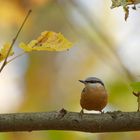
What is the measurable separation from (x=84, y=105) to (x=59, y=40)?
0.70ft

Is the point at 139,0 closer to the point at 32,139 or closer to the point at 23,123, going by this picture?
the point at 23,123

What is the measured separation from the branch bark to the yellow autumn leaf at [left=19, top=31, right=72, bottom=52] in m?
0.18

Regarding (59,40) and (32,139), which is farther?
(32,139)

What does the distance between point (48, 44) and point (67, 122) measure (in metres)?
0.23

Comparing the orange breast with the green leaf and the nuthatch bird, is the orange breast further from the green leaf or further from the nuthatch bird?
the green leaf

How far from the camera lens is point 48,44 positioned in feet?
3.95

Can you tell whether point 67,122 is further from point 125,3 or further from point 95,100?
point 125,3

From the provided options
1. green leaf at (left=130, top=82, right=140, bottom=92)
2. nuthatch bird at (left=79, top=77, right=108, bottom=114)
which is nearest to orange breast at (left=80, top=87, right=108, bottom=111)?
nuthatch bird at (left=79, top=77, right=108, bottom=114)

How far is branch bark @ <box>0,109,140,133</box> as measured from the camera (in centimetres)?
120

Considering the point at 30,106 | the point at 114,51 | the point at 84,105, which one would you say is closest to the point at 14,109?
the point at 30,106

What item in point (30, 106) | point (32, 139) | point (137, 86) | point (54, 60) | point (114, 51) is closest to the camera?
point (137, 86)

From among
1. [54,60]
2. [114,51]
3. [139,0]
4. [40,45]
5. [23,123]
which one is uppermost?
[54,60]

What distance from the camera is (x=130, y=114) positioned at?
1226 mm

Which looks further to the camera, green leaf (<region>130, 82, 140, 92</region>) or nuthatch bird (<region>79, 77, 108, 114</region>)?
nuthatch bird (<region>79, 77, 108, 114</region>)
